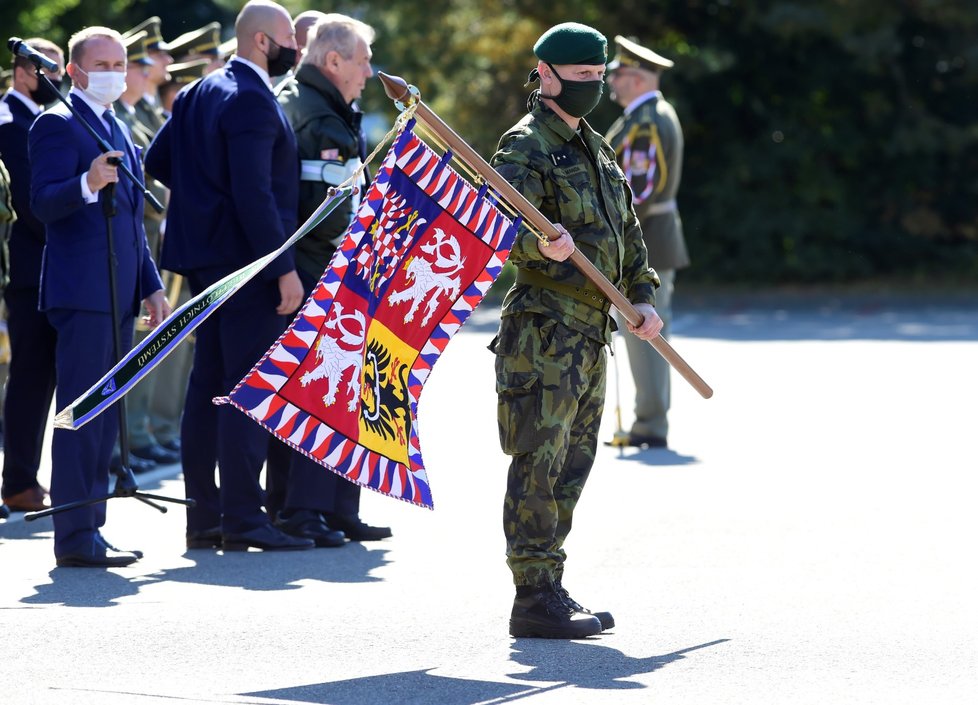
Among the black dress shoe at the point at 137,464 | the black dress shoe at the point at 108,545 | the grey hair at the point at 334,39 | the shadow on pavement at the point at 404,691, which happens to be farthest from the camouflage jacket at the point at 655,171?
the shadow on pavement at the point at 404,691

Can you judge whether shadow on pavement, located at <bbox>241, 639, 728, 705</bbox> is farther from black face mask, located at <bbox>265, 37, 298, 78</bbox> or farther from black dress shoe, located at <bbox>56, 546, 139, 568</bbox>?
black face mask, located at <bbox>265, 37, 298, 78</bbox>

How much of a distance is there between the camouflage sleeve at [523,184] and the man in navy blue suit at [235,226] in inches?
64.3

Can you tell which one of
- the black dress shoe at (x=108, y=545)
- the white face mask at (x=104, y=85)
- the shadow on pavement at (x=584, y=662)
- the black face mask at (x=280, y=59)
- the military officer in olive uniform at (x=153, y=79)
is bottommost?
the shadow on pavement at (x=584, y=662)

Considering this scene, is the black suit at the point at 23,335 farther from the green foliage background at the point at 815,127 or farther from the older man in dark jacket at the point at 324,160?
the green foliage background at the point at 815,127

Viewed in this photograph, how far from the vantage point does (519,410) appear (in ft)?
17.9

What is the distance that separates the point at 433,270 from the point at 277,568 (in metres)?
1.71

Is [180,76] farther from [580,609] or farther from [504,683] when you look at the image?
[504,683]

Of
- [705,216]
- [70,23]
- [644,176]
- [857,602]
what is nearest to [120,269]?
[857,602]

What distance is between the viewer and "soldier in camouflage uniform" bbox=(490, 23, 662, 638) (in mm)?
5414

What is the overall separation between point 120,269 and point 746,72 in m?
20.3

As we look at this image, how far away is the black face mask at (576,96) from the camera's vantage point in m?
5.43

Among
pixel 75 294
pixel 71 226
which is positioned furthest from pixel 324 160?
pixel 75 294

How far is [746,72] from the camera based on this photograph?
25.9 metres

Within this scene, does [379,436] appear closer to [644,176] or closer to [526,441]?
[526,441]
